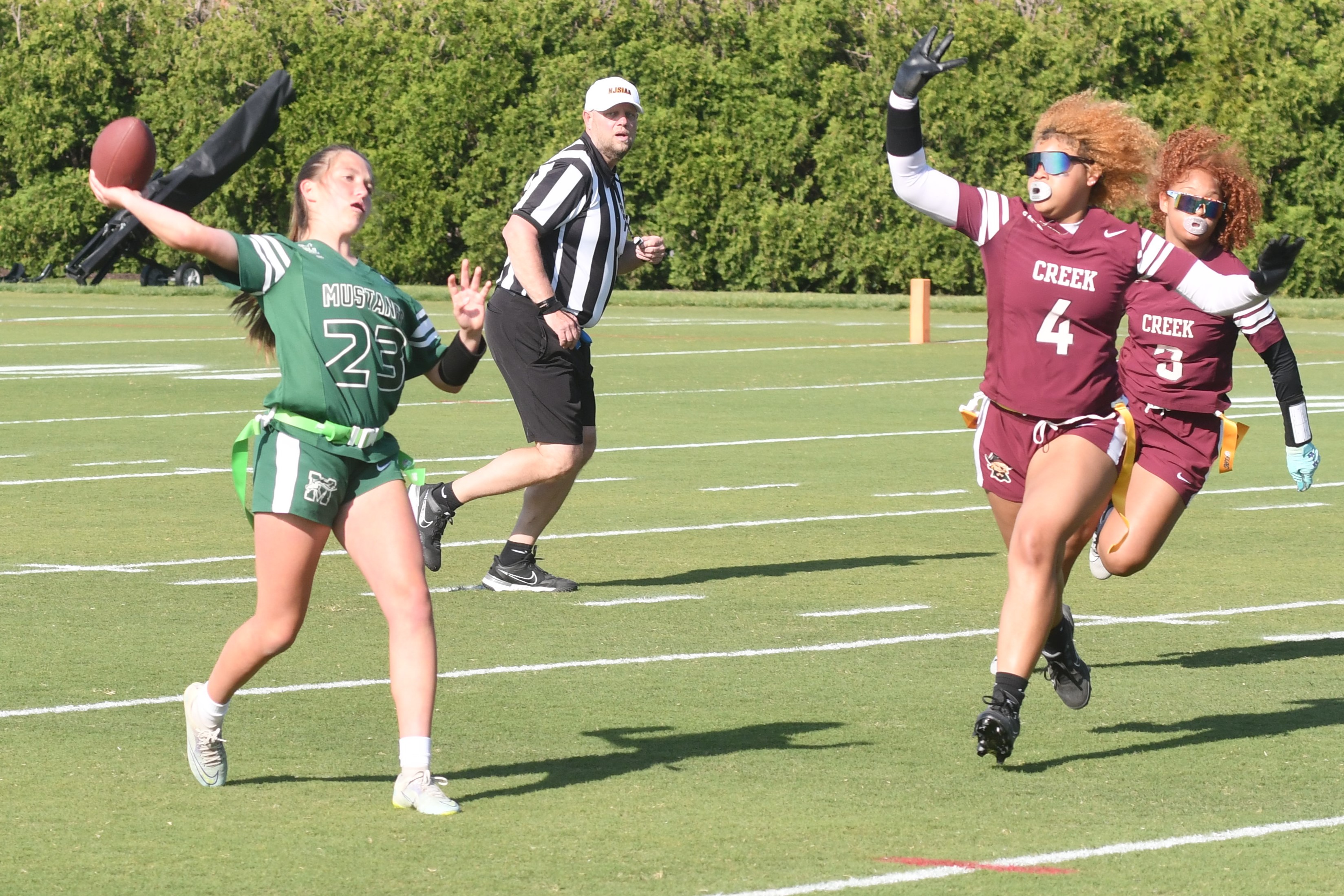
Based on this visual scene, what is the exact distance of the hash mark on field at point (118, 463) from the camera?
16266 millimetres

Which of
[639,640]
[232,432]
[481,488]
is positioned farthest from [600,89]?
[232,432]

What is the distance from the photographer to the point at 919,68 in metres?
7.39

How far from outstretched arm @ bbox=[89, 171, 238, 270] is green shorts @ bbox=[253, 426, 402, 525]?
1.75ft

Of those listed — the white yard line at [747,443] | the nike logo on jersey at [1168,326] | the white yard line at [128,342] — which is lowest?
the white yard line at [128,342]

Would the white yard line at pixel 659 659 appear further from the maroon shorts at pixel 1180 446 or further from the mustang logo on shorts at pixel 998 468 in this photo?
the mustang logo on shorts at pixel 998 468

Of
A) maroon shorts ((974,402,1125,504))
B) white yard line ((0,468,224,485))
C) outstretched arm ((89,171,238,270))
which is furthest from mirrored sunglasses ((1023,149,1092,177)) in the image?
white yard line ((0,468,224,485))

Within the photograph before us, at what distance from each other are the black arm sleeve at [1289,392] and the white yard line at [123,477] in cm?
844

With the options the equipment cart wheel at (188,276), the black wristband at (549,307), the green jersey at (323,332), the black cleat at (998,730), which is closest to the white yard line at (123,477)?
the black wristband at (549,307)

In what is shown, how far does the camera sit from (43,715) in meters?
7.77

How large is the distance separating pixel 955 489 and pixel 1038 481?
Answer: 787cm

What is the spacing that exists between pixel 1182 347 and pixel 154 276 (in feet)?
150

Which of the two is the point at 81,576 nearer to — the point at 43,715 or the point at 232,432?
the point at 43,715

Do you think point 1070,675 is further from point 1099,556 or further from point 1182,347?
point 1182,347

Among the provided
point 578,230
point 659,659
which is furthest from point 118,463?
point 659,659
